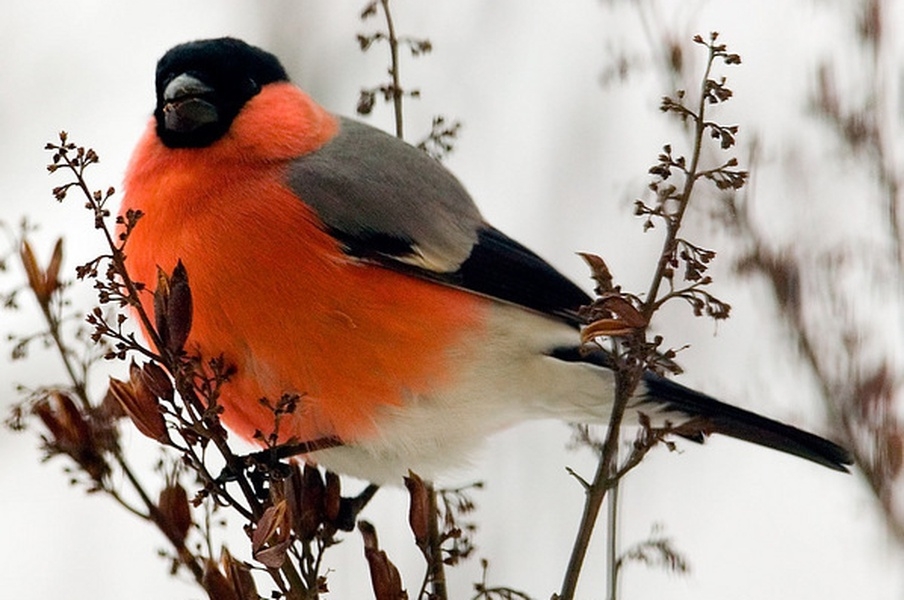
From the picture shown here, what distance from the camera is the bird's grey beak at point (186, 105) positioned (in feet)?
7.00

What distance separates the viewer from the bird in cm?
194

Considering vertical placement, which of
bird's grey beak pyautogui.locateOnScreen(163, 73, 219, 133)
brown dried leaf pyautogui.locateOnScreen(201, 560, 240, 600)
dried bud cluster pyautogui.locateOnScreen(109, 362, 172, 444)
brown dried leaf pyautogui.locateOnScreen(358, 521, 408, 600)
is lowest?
brown dried leaf pyautogui.locateOnScreen(201, 560, 240, 600)

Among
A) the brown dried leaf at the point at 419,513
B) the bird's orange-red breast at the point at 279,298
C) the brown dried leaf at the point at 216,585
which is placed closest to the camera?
the brown dried leaf at the point at 216,585

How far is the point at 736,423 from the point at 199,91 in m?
1.03

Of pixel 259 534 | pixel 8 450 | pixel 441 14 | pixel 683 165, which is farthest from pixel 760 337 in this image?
pixel 8 450

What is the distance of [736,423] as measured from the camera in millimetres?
2141

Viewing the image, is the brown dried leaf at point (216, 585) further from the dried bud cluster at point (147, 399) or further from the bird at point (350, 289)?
the bird at point (350, 289)

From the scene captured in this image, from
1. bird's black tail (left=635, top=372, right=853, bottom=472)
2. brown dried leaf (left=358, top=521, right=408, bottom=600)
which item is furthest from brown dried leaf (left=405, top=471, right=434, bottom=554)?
bird's black tail (left=635, top=372, right=853, bottom=472)

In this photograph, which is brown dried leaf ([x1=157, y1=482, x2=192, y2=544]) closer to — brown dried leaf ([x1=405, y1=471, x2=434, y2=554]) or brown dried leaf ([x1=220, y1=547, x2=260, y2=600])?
brown dried leaf ([x1=220, y1=547, x2=260, y2=600])

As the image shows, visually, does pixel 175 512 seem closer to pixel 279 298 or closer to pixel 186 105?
pixel 279 298

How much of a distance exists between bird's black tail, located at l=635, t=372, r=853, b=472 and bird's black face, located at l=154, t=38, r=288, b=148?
83 cm

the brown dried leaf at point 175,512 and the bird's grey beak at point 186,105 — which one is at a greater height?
the bird's grey beak at point 186,105

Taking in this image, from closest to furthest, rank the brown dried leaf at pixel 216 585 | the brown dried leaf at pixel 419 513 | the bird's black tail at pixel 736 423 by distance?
the brown dried leaf at pixel 216 585, the brown dried leaf at pixel 419 513, the bird's black tail at pixel 736 423

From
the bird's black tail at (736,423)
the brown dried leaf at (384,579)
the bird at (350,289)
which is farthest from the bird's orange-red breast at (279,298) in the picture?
the brown dried leaf at (384,579)
